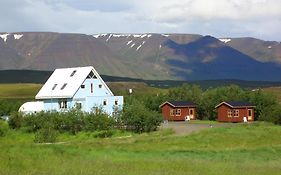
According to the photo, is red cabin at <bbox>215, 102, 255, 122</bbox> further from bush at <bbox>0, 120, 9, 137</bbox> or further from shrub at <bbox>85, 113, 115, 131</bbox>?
bush at <bbox>0, 120, 9, 137</bbox>

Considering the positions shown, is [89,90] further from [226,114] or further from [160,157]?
[160,157]

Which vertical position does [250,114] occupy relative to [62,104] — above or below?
below

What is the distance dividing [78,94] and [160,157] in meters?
37.8

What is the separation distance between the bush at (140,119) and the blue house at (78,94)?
9.75 metres

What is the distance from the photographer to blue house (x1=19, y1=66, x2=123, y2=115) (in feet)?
209

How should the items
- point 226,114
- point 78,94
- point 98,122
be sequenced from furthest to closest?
point 226,114, point 78,94, point 98,122

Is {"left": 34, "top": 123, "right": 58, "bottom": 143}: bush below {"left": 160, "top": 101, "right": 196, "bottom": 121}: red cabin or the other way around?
below

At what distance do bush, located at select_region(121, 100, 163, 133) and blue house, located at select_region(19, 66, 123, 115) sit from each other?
32.0ft

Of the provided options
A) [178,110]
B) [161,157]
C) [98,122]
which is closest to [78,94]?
[98,122]

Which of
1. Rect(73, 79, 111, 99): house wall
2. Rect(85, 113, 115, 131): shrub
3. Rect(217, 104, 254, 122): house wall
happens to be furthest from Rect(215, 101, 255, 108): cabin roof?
Rect(85, 113, 115, 131): shrub

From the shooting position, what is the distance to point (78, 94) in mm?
64125

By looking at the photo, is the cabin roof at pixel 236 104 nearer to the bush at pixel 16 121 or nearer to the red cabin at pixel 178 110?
the red cabin at pixel 178 110

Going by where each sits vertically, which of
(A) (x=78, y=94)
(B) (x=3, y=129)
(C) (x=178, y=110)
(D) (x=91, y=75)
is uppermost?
(D) (x=91, y=75)

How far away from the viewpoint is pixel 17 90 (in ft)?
579
